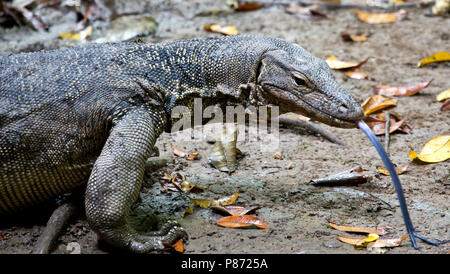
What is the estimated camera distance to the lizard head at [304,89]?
421 centimetres

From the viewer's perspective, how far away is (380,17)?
9609mm

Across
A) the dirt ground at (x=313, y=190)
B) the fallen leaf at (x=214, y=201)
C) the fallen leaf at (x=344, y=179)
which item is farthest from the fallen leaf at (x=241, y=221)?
the fallen leaf at (x=344, y=179)

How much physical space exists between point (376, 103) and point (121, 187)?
4.04 metres

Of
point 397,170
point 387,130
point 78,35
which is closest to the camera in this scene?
point 397,170

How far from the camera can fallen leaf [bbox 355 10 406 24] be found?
950cm

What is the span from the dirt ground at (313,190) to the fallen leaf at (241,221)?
0.18 feet

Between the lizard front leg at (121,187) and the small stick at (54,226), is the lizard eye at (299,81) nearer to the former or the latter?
the lizard front leg at (121,187)

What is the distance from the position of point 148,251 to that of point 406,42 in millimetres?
6454

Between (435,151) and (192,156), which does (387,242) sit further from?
(192,156)

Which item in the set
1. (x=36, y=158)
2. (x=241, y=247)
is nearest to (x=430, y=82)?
(x=241, y=247)

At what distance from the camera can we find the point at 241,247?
4051 millimetres

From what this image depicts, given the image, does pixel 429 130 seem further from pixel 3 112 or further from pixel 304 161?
pixel 3 112

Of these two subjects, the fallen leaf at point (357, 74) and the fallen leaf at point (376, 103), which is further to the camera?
the fallen leaf at point (357, 74)

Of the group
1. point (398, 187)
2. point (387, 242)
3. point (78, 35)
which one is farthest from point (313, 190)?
point (78, 35)
